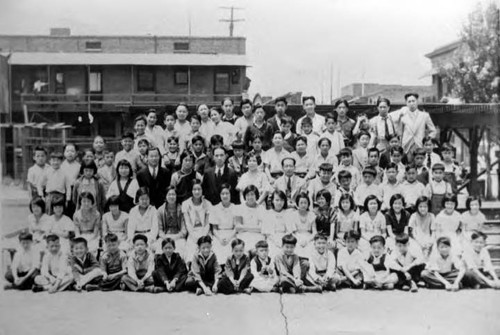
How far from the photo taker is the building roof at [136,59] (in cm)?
579

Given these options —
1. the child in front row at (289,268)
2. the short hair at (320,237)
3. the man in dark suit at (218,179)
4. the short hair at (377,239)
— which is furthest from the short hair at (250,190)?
the short hair at (377,239)

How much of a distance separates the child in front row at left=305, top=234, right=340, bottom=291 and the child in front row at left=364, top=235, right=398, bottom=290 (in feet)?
1.01

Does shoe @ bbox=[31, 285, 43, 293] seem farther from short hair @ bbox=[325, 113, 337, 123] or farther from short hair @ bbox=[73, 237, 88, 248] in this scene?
short hair @ bbox=[325, 113, 337, 123]

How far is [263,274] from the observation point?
200 inches

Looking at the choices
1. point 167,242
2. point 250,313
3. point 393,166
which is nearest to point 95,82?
point 167,242

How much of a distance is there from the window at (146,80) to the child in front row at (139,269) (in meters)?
1.77

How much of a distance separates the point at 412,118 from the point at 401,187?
90 centimetres

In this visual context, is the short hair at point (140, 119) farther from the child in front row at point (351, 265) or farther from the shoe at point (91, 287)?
the child in front row at point (351, 265)

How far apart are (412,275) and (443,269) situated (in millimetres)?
299

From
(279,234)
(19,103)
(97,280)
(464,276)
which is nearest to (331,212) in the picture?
(279,234)

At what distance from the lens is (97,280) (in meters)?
5.08

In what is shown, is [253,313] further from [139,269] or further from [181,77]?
[181,77]

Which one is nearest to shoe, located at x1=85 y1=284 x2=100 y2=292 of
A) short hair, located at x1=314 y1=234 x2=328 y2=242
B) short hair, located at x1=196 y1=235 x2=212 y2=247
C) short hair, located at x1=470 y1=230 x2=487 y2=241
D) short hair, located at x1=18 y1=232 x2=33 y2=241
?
short hair, located at x1=18 y1=232 x2=33 y2=241

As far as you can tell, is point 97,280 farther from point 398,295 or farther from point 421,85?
point 421,85
